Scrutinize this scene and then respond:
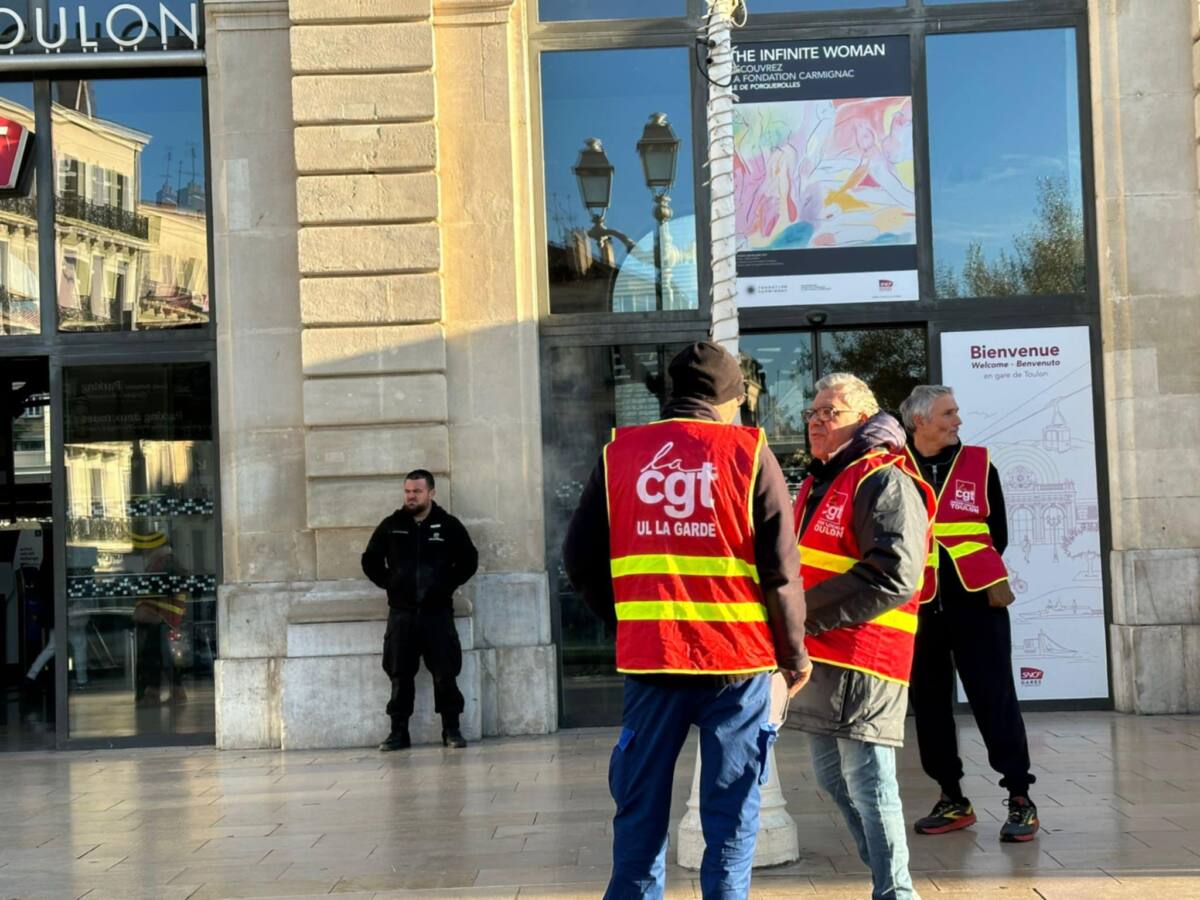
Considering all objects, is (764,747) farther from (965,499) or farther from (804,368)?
(804,368)

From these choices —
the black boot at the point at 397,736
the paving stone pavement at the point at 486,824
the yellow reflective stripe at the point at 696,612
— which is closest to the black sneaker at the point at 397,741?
the black boot at the point at 397,736

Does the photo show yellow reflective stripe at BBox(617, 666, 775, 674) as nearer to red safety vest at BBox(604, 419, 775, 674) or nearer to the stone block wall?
red safety vest at BBox(604, 419, 775, 674)

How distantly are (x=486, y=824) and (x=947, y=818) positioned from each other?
2225 millimetres

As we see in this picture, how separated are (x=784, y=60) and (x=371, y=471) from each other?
428 cm

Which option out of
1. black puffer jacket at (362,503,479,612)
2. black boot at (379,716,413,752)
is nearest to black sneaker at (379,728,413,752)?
black boot at (379,716,413,752)

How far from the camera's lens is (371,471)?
34.9ft

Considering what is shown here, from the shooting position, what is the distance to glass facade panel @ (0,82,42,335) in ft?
37.2

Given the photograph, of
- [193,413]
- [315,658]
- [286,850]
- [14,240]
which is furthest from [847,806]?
[14,240]

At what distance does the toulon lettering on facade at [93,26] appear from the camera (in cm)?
1121

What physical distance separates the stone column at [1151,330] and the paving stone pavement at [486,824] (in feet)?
2.42

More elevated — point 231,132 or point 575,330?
point 231,132

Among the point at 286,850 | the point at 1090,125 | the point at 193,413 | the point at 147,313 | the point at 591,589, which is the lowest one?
the point at 286,850

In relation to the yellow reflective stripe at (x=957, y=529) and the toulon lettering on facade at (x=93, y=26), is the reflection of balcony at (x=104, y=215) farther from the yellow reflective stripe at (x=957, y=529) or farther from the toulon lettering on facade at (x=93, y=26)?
the yellow reflective stripe at (x=957, y=529)

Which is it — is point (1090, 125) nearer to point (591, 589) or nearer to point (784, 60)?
point (784, 60)
